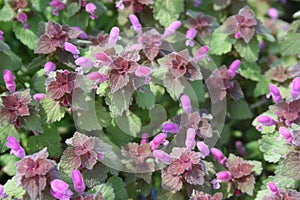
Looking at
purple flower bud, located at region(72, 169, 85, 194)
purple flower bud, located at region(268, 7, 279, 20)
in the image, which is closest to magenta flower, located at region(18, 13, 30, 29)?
purple flower bud, located at region(72, 169, 85, 194)

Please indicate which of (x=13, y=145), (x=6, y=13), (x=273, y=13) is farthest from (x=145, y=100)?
(x=273, y=13)

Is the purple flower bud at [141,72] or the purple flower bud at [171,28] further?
the purple flower bud at [171,28]

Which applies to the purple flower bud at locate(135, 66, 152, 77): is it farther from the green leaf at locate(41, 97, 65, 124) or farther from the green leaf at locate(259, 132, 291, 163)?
the green leaf at locate(259, 132, 291, 163)

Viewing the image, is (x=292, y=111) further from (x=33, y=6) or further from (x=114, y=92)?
(x=33, y=6)

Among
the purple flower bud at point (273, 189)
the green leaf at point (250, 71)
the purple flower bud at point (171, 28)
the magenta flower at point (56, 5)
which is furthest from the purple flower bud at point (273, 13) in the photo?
the purple flower bud at point (273, 189)

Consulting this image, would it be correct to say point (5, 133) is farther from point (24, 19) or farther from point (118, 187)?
point (24, 19)

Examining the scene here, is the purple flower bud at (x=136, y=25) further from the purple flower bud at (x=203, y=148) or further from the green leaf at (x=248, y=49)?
the purple flower bud at (x=203, y=148)
